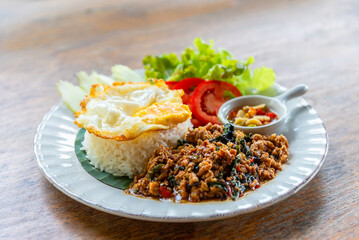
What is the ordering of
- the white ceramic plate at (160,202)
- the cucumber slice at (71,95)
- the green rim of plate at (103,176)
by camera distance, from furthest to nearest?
the cucumber slice at (71,95) < the green rim of plate at (103,176) < the white ceramic plate at (160,202)

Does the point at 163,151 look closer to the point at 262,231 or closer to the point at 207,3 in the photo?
the point at 262,231

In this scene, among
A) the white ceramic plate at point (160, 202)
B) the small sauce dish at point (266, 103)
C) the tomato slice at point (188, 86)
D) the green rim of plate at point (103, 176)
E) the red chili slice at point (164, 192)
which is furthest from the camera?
the tomato slice at point (188, 86)

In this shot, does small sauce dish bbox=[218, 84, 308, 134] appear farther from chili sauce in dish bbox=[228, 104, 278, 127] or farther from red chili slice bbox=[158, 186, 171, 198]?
red chili slice bbox=[158, 186, 171, 198]

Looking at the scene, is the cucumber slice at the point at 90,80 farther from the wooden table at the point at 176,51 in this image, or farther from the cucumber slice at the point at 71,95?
the wooden table at the point at 176,51

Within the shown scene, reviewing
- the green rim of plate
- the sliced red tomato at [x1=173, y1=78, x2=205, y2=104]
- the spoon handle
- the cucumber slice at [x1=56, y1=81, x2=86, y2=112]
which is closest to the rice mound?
the green rim of plate

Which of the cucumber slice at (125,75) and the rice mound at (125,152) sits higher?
the cucumber slice at (125,75)

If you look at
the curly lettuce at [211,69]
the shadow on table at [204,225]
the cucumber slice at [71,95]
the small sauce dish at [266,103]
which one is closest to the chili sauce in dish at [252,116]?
the small sauce dish at [266,103]

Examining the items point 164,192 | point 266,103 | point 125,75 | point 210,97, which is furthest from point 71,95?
point 266,103
